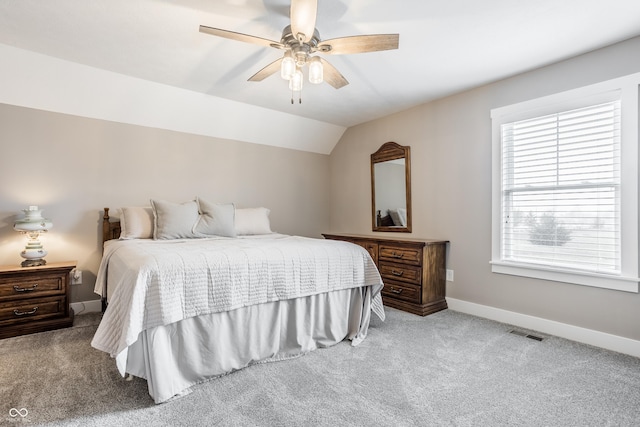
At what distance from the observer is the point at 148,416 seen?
5.36 ft

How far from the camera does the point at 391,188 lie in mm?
4301

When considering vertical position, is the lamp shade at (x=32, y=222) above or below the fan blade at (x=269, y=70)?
below

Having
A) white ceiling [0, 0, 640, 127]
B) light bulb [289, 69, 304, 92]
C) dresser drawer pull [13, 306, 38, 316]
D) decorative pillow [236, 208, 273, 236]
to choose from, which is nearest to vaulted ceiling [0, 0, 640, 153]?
white ceiling [0, 0, 640, 127]

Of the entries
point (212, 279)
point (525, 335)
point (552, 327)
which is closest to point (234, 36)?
point (212, 279)

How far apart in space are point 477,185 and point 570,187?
806 mm

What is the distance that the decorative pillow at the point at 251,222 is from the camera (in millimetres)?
3748

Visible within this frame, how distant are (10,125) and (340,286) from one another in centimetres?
341

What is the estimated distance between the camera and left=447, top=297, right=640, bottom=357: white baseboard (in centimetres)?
244

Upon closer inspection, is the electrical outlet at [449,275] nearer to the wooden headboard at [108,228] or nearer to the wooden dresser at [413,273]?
the wooden dresser at [413,273]

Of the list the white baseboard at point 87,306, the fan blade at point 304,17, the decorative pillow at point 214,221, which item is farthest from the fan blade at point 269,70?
the white baseboard at point 87,306

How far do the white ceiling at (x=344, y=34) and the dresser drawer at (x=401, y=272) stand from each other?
1915 mm

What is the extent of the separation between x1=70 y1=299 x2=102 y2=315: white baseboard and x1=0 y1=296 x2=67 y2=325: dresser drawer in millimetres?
476

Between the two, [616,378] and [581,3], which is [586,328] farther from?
[581,3]

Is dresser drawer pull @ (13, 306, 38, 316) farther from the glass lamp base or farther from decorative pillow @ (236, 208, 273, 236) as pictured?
decorative pillow @ (236, 208, 273, 236)
